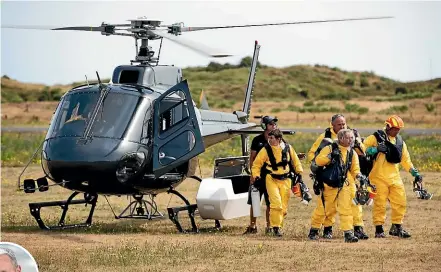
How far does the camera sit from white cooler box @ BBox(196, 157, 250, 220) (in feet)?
56.4

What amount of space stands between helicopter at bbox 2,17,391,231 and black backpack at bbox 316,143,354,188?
2439mm

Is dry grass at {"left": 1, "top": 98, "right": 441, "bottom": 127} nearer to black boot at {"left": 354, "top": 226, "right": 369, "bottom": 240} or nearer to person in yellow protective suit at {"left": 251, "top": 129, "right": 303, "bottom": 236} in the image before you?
person in yellow protective suit at {"left": 251, "top": 129, "right": 303, "bottom": 236}

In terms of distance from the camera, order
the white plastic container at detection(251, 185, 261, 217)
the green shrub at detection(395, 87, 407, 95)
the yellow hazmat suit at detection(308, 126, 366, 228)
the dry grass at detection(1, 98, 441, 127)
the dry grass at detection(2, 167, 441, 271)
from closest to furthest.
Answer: the dry grass at detection(2, 167, 441, 271) → the yellow hazmat suit at detection(308, 126, 366, 228) → the white plastic container at detection(251, 185, 261, 217) → the dry grass at detection(1, 98, 441, 127) → the green shrub at detection(395, 87, 407, 95)

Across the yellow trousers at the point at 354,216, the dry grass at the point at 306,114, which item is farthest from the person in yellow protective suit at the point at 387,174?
the dry grass at the point at 306,114

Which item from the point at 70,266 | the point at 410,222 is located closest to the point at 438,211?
the point at 410,222

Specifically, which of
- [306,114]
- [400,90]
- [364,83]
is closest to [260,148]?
[306,114]

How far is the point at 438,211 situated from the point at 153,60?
651cm

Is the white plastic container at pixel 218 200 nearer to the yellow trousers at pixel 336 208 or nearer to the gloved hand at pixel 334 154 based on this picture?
the yellow trousers at pixel 336 208

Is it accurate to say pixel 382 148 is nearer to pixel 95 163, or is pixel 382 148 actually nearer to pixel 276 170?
pixel 276 170

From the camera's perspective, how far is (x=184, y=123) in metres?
16.7

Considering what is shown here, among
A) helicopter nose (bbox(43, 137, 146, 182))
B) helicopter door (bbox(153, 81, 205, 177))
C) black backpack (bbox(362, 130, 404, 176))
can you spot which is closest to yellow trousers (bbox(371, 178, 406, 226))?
black backpack (bbox(362, 130, 404, 176))

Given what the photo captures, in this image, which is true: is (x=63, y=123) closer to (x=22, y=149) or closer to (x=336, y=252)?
(x=336, y=252)

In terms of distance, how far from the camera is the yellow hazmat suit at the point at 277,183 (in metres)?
16.1

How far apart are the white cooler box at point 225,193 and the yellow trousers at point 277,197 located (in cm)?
127
